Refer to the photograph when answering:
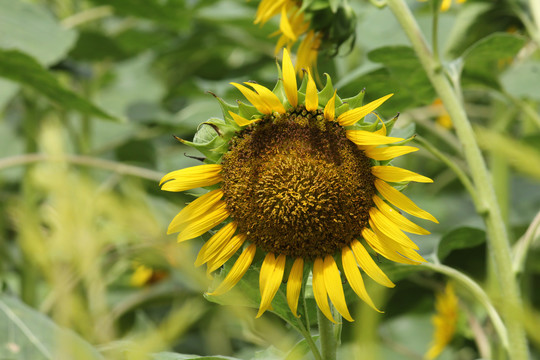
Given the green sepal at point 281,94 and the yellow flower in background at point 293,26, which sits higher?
the yellow flower in background at point 293,26

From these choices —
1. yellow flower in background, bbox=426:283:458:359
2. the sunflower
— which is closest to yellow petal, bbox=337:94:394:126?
the sunflower

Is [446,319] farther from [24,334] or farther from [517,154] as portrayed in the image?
[517,154]

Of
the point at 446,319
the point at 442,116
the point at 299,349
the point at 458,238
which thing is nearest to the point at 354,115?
the point at 299,349

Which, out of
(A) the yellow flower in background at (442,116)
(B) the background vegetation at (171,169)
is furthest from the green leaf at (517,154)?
(A) the yellow flower in background at (442,116)

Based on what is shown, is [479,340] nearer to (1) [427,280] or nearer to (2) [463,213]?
(1) [427,280]

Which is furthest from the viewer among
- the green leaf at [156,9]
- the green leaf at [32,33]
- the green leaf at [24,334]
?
the green leaf at [156,9]

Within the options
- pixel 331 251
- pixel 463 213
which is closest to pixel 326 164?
pixel 331 251

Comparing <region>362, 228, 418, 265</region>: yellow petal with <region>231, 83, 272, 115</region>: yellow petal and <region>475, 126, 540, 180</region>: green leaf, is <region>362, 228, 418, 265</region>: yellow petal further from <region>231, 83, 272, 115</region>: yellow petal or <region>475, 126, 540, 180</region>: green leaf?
<region>475, 126, 540, 180</region>: green leaf

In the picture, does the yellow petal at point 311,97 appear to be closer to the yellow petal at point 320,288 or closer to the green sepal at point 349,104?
the green sepal at point 349,104
